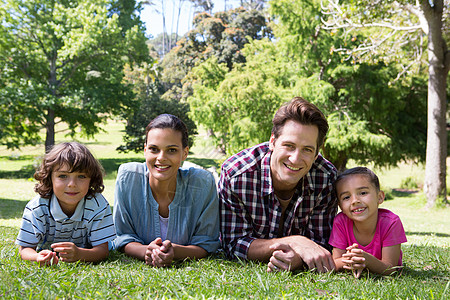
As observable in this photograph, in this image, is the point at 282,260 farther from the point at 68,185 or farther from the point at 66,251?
the point at 68,185

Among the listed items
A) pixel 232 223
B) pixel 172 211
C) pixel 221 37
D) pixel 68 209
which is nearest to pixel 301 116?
pixel 232 223

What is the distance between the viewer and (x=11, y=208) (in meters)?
10.1

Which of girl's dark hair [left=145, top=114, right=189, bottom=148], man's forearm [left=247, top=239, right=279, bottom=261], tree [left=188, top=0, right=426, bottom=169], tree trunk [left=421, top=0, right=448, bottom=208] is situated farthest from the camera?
tree [left=188, top=0, right=426, bottom=169]

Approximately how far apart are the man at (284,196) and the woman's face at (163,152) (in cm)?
44

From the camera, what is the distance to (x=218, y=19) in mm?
35156

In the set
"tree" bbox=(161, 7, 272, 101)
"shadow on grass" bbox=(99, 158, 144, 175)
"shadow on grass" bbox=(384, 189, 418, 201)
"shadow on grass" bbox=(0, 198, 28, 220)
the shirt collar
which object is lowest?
"shadow on grass" bbox=(384, 189, 418, 201)

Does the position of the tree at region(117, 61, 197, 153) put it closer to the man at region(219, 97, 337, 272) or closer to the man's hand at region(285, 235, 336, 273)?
the man at region(219, 97, 337, 272)

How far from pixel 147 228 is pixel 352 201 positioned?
1752mm

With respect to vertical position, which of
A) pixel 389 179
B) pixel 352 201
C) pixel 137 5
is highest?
pixel 137 5

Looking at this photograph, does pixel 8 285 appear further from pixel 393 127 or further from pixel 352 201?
pixel 393 127

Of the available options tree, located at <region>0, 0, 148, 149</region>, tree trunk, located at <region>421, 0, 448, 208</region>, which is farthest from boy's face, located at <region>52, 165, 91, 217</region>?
tree, located at <region>0, 0, 148, 149</region>

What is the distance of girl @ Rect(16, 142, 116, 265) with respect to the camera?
332 cm

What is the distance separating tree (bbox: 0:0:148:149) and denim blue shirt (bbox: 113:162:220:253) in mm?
15881

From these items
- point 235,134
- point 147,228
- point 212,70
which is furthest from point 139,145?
point 147,228
